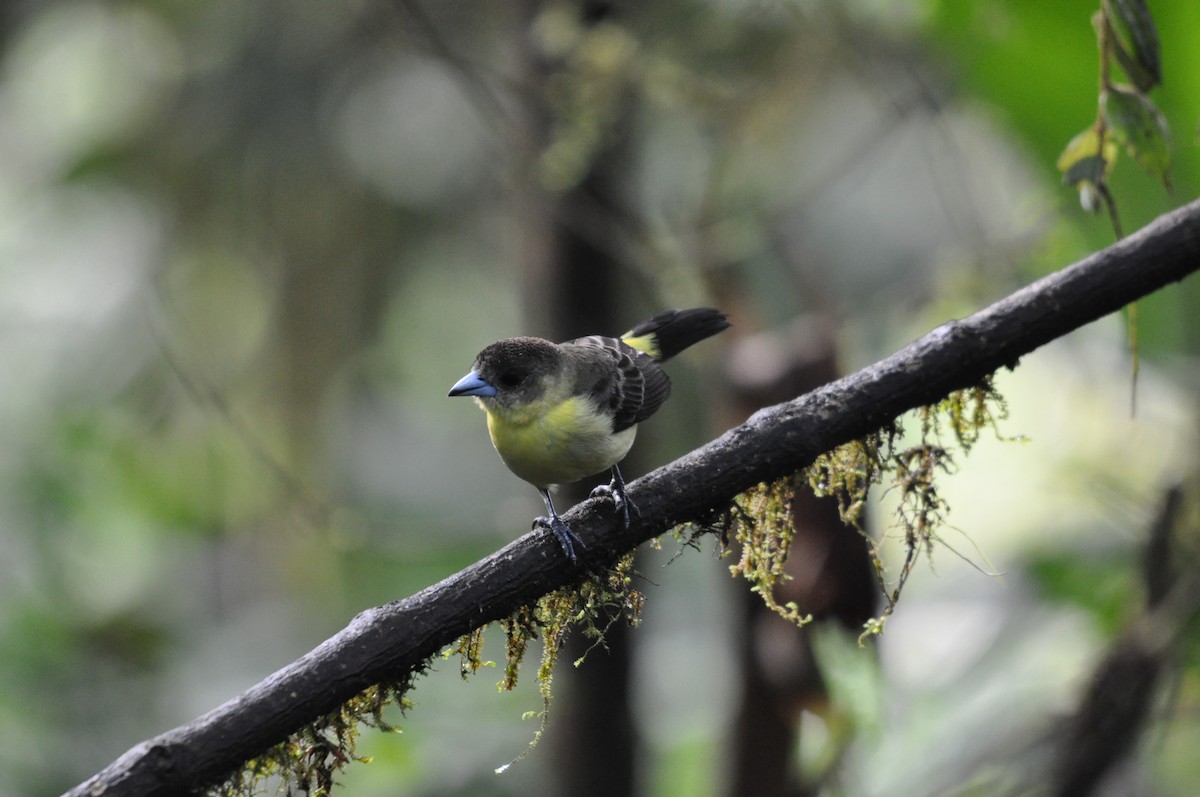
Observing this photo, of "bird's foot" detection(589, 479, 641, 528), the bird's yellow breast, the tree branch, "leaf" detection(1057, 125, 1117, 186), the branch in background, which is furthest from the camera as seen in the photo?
the branch in background

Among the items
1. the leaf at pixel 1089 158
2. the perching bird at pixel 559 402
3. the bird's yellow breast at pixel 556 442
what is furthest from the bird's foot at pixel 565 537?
the leaf at pixel 1089 158

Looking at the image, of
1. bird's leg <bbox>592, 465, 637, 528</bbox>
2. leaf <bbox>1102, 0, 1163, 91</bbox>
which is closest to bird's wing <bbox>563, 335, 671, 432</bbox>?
bird's leg <bbox>592, 465, 637, 528</bbox>

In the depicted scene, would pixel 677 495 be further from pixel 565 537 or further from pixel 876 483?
pixel 876 483

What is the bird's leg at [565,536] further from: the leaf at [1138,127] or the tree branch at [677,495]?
the leaf at [1138,127]

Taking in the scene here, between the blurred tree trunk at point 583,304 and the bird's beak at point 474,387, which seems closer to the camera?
the bird's beak at point 474,387

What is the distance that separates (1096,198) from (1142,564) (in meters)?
1.78

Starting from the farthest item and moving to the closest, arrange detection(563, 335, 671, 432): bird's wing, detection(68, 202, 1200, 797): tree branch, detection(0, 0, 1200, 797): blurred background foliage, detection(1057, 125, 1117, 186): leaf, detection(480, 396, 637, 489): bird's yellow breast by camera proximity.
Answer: detection(0, 0, 1200, 797): blurred background foliage, detection(563, 335, 671, 432): bird's wing, detection(480, 396, 637, 489): bird's yellow breast, detection(1057, 125, 1117, 186): leaf, detection(68, 202, 1200, 797): tree branch

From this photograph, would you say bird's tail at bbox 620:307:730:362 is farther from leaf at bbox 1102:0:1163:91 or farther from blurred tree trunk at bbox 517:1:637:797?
leaf at bbox 1102:0:1163:91

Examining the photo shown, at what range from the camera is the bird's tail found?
2.92 meters

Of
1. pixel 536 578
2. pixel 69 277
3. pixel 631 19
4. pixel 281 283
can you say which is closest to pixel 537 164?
pixel 631 19

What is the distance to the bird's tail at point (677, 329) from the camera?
9.59 feet

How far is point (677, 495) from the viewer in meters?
1.86

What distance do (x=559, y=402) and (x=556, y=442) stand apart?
0.13 meters

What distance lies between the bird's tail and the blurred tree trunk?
0.95m
